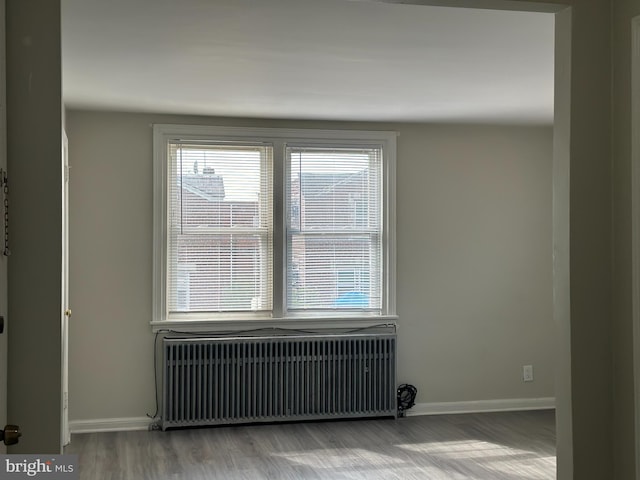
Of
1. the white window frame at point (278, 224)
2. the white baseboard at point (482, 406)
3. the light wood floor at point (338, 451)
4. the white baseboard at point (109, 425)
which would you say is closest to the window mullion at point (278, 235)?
the white window frame at point (278, 224)

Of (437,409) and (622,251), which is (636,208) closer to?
(622,251)

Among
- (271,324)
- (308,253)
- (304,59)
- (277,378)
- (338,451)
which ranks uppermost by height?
(304,59)

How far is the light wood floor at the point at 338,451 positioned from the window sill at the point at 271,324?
29.4 inches

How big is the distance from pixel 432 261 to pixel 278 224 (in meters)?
1.32

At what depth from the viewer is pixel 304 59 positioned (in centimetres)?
399

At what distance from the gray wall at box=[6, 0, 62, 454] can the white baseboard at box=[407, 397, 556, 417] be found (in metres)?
4.58

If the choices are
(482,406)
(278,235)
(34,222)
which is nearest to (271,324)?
(278,235)

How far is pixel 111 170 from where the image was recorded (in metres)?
5.76

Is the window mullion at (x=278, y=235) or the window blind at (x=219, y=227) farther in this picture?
the window mullion at (x=278, y=235)

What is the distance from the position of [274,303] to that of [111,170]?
1.61m

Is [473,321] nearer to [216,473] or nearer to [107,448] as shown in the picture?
[216,473]

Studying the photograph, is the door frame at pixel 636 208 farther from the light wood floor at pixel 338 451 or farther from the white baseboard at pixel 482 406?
the white baseboard at pixel 482 406

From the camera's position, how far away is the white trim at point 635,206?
232cm

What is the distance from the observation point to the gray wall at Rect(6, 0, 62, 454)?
202 centimetres
